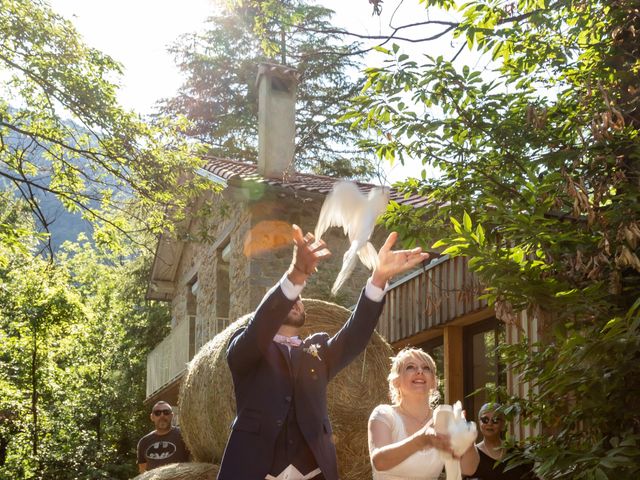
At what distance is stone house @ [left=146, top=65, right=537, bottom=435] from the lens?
8984mm

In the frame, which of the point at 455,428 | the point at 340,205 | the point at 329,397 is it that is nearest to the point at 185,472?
the point at 329,397

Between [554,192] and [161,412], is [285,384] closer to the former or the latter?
[554,192]

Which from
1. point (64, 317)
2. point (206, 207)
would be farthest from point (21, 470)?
point (206, 207)

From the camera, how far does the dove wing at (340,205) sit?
3109 millimetres

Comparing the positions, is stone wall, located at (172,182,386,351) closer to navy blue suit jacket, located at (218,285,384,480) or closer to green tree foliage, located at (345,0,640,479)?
green tree foliage, located at (345,0,640,479)

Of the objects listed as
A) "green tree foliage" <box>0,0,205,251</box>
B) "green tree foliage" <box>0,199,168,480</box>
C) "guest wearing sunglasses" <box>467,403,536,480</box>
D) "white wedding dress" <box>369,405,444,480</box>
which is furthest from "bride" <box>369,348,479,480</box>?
"green tree foliage" <box>0,199,168,480</box>

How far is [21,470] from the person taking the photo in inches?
858

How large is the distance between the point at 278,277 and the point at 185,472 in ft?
20.1

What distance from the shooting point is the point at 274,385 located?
Answer: 3549 mm

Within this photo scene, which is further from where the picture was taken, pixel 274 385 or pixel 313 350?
pixel 313 350

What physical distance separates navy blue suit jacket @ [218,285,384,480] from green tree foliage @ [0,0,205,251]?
25.8 ft

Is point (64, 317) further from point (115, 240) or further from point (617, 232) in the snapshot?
point (617, 232)

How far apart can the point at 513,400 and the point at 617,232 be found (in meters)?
1.01

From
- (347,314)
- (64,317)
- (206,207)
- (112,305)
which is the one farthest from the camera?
(112,305)
